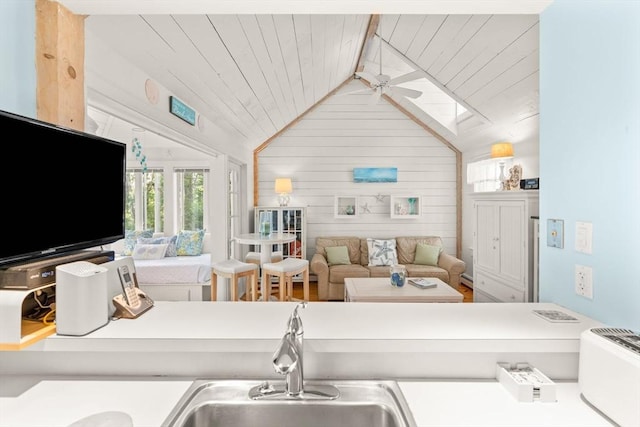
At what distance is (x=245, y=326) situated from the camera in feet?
3.67

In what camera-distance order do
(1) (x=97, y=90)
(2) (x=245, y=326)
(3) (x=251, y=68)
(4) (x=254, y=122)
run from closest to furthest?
(2) (x=245, y=326) → (1) (x=97, y=90) → (3) (x=251, y=68) → (4) (x=254, y=122)

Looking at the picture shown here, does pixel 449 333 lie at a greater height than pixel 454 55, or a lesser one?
lesser

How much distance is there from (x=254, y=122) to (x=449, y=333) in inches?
140

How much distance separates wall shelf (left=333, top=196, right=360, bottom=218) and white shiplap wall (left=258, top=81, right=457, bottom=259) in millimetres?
69

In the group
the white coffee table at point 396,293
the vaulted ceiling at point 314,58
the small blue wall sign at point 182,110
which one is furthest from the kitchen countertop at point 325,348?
the white coffee table at point 396,293

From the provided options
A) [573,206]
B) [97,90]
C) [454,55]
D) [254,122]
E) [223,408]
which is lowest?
[223,408]

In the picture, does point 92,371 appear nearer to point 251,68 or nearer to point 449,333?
point 449,333

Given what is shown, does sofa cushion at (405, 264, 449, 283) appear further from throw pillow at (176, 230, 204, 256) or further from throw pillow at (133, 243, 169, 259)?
throw pillow at (133, 243, 169, 259)

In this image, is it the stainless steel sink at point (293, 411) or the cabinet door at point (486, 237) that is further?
the cabinet door at point (486, 237)

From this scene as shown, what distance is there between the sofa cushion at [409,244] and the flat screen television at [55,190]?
4.41 m

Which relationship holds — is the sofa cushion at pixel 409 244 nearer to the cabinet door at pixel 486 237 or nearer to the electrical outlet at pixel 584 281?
the cabinet door at pixel 486 237

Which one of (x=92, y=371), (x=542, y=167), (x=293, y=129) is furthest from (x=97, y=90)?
(x=293, y=129)

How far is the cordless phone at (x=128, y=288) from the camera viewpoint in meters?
1.19

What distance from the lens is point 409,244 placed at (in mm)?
5250
